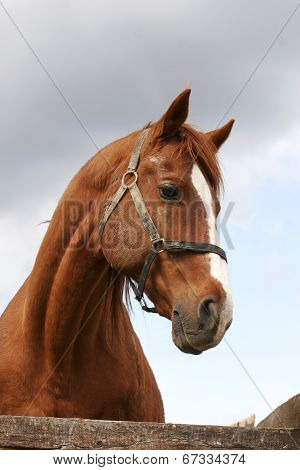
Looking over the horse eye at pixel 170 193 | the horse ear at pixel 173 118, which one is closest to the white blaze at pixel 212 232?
the horse eye at pixel 170 193

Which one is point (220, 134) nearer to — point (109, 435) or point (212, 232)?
point (212, 232)

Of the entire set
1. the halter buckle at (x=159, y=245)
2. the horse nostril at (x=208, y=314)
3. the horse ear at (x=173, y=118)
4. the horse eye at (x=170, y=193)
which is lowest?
the horse nostril at (x=208, y=314)

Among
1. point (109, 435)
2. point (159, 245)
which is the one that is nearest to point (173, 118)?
point (159, 245)

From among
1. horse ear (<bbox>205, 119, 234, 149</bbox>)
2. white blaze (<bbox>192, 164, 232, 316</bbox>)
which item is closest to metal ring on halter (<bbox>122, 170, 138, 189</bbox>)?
white blaze (<bbox>192, 164, 232, 316</bbox>)

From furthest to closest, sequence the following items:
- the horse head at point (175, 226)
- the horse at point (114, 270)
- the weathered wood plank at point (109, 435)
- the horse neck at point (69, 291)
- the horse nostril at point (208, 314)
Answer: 1. the horse neck at point (69, 291)
2. the horse at point (114, 270)
3. the horse head at point (175, 226)
4. the horse nostril at point (208, 314)
5. the weathered wood plank at point (109, 435)

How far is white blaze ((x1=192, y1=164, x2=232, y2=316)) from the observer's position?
191 inches

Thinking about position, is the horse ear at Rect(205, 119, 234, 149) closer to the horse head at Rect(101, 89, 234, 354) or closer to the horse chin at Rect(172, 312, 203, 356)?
the horse head at Rect(101, 89, 234, 354)

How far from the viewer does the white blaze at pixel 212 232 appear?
4852 mm

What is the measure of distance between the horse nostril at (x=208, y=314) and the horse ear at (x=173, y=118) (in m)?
1.71

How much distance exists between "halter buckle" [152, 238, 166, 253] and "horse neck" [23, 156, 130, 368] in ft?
2.36

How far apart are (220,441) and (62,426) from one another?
2.58ft

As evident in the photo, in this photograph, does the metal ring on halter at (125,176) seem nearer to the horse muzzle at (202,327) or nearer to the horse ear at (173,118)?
the horse ear at (173,118)

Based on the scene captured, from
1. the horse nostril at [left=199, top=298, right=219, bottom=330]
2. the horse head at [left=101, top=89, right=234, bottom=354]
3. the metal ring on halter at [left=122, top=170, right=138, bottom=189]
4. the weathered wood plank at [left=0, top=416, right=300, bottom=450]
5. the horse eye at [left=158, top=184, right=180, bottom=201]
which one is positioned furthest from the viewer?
the metal ring on halter at [left=122, top=170, right=138, bottom=189]
